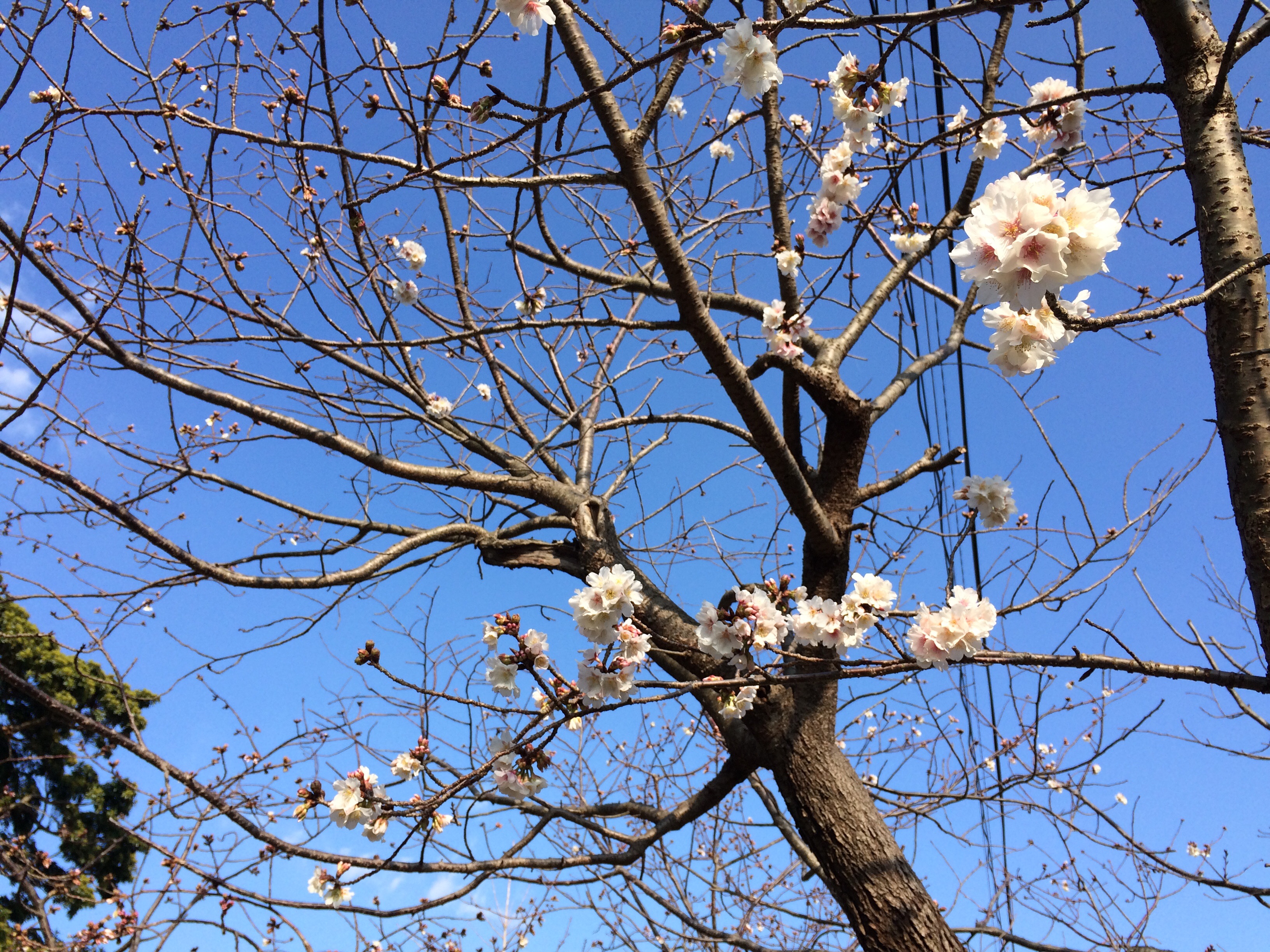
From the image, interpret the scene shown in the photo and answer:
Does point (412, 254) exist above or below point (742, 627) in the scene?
above

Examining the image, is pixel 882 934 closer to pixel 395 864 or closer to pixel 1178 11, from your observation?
pixel 395 864

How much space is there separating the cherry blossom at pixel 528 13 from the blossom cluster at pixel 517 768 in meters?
1.94

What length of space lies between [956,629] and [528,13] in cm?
195

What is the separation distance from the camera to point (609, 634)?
7.11 ft

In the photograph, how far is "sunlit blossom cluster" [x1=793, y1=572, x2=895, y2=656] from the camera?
2.18 metres

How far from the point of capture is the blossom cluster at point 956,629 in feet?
6.19

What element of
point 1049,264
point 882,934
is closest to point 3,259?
point 1049,264

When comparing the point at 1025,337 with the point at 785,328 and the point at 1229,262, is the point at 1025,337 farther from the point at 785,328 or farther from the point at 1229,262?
the point at 785,328

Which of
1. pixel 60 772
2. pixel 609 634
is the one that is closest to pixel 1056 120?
pixel 609 634

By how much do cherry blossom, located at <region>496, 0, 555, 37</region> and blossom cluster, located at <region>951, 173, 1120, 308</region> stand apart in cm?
120

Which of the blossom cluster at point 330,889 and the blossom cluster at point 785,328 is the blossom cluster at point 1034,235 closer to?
→ the blossom cluster at point 785,328

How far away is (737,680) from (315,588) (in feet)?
6.56

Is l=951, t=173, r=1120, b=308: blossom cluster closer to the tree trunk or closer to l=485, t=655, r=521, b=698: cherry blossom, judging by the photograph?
the tree trunk

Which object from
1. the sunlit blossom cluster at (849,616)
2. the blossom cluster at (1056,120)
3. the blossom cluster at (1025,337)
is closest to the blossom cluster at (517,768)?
the sunlit blossom cluster at (849,616)
